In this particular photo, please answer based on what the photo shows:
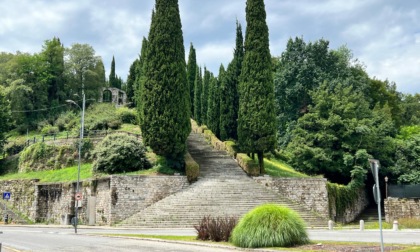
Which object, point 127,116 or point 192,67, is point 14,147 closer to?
point 127,116

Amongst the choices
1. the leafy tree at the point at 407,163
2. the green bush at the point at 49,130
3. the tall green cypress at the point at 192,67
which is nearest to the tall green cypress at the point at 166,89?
the leafy tree at the point at 407,163

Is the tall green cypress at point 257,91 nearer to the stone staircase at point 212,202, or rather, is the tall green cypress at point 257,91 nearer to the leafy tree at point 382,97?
the stone staircase at point 212,202

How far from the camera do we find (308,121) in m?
39.8

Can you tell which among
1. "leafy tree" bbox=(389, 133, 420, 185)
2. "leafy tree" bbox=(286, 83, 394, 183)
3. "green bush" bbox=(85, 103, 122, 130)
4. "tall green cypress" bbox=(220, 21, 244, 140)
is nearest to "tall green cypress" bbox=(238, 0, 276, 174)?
"leafy tree" bbox=(286, 83, 394, 183)

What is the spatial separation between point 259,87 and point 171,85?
7399mm

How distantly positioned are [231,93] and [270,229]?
3012 cm

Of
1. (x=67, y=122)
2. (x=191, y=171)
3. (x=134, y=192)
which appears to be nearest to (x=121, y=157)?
(x=134, y=192)

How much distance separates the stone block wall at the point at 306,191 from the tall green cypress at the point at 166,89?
8.01 meters

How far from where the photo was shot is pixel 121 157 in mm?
32344

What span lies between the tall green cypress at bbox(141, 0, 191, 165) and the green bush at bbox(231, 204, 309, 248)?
58.5ft

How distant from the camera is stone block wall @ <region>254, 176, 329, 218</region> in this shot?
3100 cm

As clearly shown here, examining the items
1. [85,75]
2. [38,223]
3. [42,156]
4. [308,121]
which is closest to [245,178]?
[308,121]

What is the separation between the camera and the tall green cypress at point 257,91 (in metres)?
34.2

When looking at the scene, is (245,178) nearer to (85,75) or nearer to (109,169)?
(109,169)
